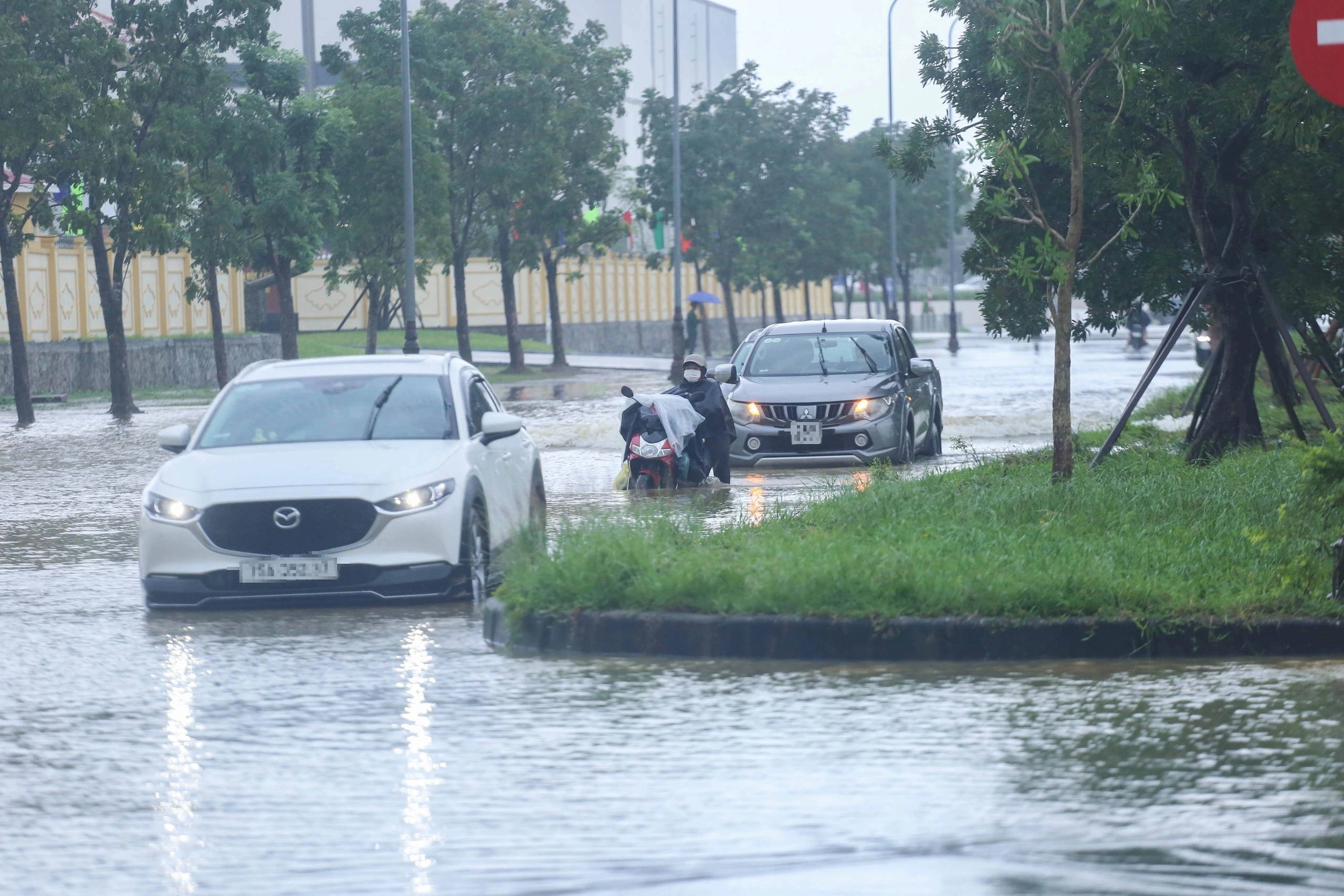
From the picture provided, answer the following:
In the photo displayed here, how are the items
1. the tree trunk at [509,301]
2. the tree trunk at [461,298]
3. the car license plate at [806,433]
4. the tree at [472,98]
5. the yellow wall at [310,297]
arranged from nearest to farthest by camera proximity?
the car license plate at [806,433] → the yellow wall at [310,297] → the tree at [472,98] → the tree trunk at [461,298] → the tree trunk at [509,301]

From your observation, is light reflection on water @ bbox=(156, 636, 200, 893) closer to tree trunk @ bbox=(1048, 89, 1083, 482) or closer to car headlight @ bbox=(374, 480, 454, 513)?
car headlight @ bbox=(374, 480, 454, 513)

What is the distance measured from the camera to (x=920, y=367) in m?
21.2

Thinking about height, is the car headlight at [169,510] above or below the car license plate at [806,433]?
above

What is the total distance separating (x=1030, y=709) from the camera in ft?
24.1

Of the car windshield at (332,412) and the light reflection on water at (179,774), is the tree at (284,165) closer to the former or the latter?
the car windshield at (332,412)

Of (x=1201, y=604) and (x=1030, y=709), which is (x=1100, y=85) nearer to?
(x=1201, y=604)

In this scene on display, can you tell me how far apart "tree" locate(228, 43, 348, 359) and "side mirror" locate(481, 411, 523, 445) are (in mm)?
30176

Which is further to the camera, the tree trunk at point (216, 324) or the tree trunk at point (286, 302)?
the tree trunk at point (216, 324)

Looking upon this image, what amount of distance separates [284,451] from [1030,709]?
5240mm

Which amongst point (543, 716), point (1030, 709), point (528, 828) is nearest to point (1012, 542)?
point (1030, 709)

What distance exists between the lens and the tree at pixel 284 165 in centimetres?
4128

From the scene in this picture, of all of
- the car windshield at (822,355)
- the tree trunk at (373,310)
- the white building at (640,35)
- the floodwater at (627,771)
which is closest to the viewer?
the floodwater at (627,771)

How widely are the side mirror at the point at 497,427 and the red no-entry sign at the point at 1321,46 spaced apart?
5379 millimetres

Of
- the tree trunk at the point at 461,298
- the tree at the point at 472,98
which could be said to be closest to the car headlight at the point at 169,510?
the tree at the point at 472,98
